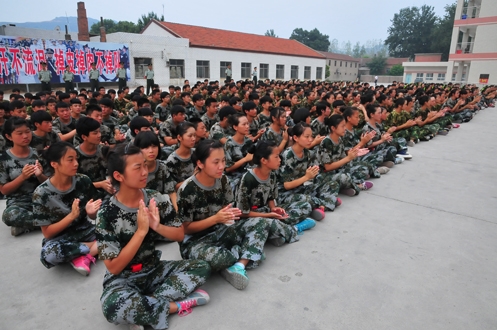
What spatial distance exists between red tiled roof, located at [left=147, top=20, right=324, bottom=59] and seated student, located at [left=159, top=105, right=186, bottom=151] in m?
17.1

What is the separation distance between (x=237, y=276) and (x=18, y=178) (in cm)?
235

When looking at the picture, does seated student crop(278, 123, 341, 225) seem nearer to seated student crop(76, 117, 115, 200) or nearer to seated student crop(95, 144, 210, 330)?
seated student crop(95, 144, 210, 330)

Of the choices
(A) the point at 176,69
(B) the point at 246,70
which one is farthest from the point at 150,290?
(B) the point at 246,70

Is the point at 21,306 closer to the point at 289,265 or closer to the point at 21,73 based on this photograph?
the point at 289,265

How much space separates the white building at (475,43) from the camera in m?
23.2

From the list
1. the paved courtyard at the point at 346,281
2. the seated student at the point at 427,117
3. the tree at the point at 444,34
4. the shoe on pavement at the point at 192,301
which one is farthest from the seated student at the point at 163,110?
the tree at the point at 444,34

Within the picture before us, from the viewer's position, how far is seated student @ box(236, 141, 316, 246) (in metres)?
2.84

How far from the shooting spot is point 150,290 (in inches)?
86.5

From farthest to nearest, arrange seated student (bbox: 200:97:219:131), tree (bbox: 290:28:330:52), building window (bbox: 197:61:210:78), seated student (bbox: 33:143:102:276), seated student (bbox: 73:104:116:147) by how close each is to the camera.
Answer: tree (bbox: 290:28:330:52), building window (bbox: 197:61:210:78), seated student (bbox: 200:97:219:131), seated student (bbox: 73:104:116:147), seated student (bbox: 33:143:102:276)

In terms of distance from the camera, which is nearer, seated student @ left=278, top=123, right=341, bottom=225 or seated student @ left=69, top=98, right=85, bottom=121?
seated student @ left=278, top=123, right=341, bottom=225

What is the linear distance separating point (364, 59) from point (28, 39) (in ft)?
197

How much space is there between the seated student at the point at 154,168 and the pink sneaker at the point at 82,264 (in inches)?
32.3

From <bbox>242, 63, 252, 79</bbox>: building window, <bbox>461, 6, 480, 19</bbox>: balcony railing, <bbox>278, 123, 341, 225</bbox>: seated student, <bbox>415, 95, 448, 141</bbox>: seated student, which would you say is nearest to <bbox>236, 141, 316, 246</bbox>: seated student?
<bbox>278, 123, 341, 225</bbox>: seated student

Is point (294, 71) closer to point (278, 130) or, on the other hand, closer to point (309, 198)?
point (278, 130)
